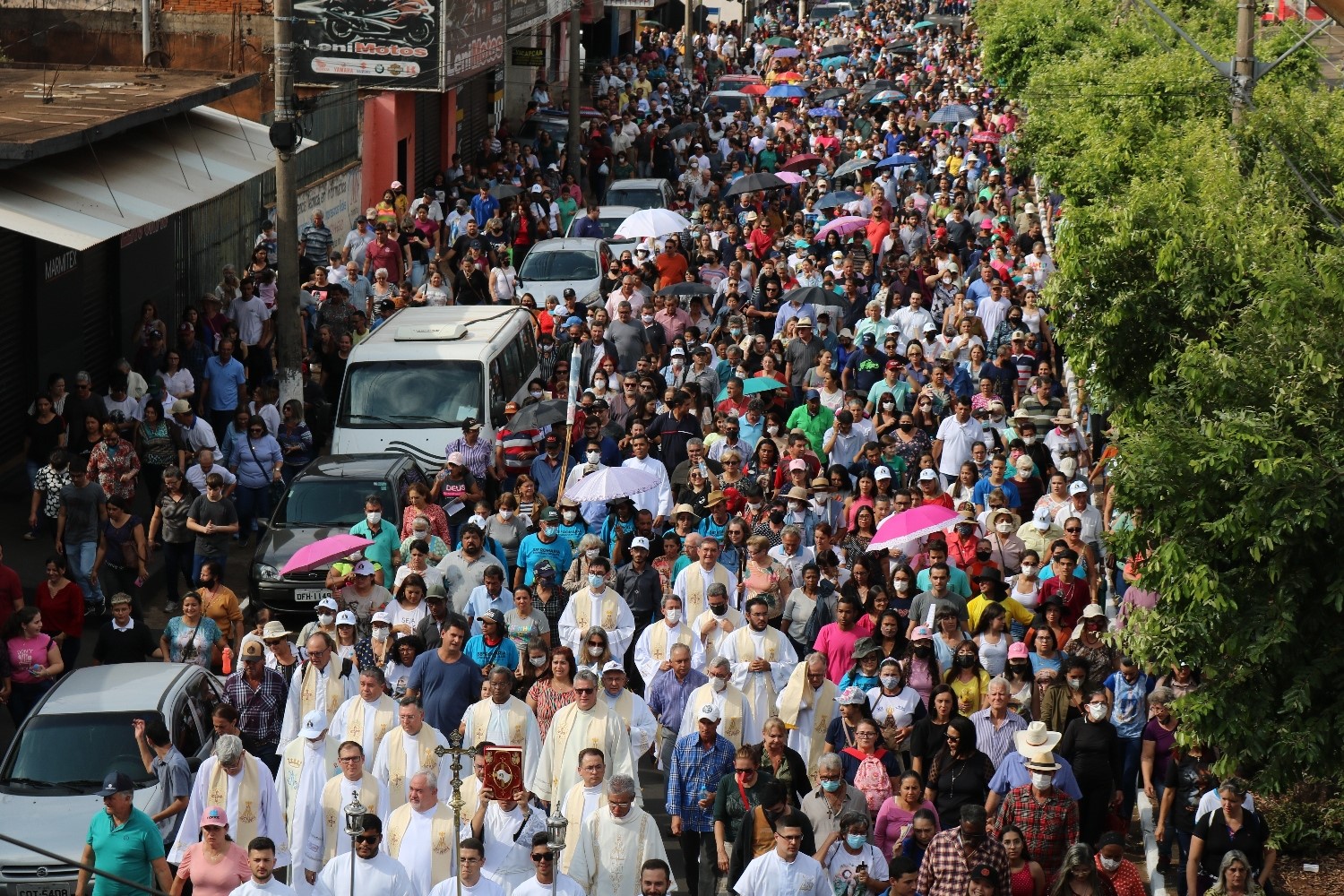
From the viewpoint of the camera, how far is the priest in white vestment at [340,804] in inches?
466

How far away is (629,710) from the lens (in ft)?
41.8

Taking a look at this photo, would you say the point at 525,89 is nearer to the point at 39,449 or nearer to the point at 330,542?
the point at 39,449

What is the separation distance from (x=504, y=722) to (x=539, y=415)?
6.96m

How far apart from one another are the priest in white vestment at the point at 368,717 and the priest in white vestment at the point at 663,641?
2023mm

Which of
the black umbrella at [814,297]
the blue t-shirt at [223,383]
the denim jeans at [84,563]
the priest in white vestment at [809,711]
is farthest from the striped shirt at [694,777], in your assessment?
the black umbrella at [814,297]

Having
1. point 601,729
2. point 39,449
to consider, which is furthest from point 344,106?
point 601,729

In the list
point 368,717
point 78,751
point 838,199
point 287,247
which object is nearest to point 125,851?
point 78,751

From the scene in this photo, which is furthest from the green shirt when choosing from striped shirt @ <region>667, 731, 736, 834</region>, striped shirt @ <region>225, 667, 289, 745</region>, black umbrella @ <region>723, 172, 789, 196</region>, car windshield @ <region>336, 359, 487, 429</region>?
black umbrella @ <region>723, 172, 789, 196</region>

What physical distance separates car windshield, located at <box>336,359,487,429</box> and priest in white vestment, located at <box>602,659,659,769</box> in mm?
7576

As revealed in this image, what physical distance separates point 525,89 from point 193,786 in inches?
1587

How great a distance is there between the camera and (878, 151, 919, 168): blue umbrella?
35.6 meters

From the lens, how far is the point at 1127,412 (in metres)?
15.7

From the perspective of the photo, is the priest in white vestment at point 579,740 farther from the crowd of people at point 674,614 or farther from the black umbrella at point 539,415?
the black umbrella at point 539,415

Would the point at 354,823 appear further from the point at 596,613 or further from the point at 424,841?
the point at 596,613
